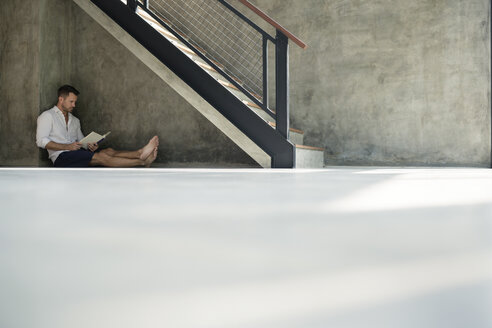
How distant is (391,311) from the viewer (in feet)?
0.80

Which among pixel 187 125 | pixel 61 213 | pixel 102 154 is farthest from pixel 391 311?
pixel 187 125

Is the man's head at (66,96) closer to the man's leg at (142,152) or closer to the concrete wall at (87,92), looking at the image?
the concrete wall at (87,92)

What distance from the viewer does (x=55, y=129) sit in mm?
4367

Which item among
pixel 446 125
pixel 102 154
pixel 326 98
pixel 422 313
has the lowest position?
pixel 422 313

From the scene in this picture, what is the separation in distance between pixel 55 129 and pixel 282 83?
2482 mm

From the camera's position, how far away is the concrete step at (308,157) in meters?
3.67

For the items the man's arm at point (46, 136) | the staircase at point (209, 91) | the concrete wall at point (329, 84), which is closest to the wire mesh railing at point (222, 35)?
the concrete wall at point (329, 84)

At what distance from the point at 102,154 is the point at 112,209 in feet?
11.8

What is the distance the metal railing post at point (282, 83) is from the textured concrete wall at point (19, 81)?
2.88 metres

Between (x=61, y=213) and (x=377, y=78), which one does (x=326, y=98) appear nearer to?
(x=377, y=78)

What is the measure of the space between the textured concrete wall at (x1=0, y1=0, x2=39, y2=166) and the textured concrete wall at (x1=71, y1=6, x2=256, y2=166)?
597 mm

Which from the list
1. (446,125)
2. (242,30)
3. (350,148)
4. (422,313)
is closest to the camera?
(422,313)

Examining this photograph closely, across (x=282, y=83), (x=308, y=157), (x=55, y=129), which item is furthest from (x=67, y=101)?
(x=308, y=157)

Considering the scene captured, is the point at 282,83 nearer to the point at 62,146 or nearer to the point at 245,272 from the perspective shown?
the point at 62,146
